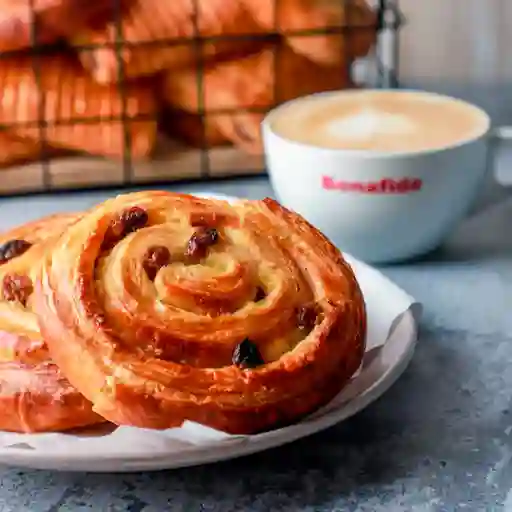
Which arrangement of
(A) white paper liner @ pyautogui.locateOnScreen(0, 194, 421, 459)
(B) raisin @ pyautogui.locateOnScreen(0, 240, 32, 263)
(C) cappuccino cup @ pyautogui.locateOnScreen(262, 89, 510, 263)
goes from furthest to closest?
1. (C) cappuccino cup @ pyautogui.locateOnScreen(262, 89, 510, 263)
2. (B) raisin @ pyautogui.locateOnScreen(0, 240, 32, 263)
3. (A) white paper liner @ pyautogui.locateOnScreen(0, 194, 421, 459)

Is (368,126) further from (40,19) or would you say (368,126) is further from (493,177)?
(40,19)

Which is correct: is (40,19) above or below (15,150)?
above

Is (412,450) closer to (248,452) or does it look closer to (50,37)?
(248,452)

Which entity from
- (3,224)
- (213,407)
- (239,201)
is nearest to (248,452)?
(213,407)

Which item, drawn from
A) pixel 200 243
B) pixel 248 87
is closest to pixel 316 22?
pixel 248 87

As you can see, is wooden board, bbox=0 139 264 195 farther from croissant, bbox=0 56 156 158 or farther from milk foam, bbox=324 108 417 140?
milk foam, bbox=324 108 417 140

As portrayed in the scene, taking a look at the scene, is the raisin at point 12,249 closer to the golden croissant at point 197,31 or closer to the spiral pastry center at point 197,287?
the spiral pastry center at point 197,287

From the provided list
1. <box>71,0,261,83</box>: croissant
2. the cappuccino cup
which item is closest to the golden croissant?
<box>71,0,261,83</box>: croissant

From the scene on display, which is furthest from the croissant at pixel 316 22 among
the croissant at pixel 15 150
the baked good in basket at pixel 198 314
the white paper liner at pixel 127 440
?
the white paper liner at pixel 127 440
